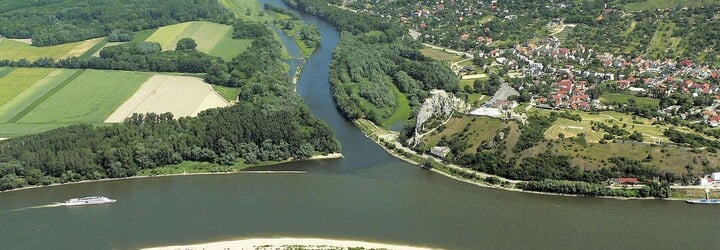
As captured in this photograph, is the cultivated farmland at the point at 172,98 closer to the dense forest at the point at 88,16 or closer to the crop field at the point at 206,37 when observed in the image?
the crop field at the point at 206,37

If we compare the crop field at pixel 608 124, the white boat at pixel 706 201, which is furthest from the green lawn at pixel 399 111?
the white boat at pixel 706 201

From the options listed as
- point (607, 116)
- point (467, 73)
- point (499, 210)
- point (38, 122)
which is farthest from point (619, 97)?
point (38, 122)

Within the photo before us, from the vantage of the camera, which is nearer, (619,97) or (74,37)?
(619,97)

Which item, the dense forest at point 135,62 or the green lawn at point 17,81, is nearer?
the green lawn at point 17,81

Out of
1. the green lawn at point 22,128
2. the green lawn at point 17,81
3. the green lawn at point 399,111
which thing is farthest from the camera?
the green lawn at point 17,81

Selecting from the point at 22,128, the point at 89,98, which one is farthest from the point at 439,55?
the point at 22,128

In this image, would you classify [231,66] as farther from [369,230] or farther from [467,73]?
[369,230]

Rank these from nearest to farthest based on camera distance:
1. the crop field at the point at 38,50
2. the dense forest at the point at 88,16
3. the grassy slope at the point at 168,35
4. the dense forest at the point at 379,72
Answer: the dense forest at the point at 379,72 → the crop field at the point at 38,50 → the grassy slope at the point at 168,35 → the dense forest at the point at 88,16

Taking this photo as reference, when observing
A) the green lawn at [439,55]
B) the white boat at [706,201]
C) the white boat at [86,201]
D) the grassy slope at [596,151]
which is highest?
the green lawn at [439,55]
